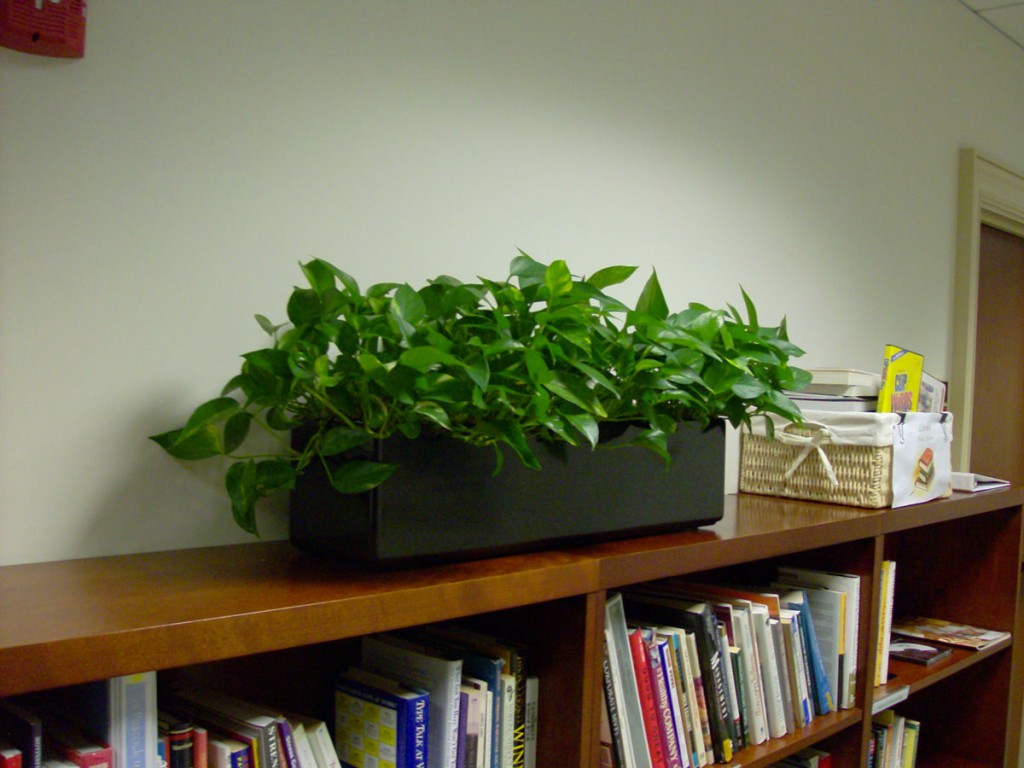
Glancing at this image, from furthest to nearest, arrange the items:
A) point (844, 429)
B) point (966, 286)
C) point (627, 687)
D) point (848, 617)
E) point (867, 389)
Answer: point (966, 286)
point (867, 389)
point (844, 429)
point (848, 617)
point (627, 687)

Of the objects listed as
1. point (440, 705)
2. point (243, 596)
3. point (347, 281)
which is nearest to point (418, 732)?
point (440, 705)

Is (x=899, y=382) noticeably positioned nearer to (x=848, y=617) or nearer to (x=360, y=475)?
(x=848, y=617)

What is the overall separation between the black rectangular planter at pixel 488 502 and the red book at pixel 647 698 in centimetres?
13

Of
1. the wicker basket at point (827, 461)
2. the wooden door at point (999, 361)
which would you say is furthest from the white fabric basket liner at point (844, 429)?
the wooden door at point (999, 361)

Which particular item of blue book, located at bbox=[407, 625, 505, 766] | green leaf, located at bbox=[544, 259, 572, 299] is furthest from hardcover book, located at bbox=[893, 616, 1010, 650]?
green leaf, located at bbox=[544, 259, 572, 299]

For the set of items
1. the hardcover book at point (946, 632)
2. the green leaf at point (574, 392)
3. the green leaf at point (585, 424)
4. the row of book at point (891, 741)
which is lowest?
the row of book at point (891, 741)

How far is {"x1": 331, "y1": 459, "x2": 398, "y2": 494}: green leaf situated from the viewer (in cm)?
83

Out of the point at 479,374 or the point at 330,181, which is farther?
the point at 330,181

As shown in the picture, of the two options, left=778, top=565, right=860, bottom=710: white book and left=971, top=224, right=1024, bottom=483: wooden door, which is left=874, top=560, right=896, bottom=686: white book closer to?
left=778, top=565, right=860, bottom=710: white book

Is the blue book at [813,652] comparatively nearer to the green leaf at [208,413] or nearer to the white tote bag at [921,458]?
the white tote bag at [921,458]

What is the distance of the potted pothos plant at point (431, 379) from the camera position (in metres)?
0.84

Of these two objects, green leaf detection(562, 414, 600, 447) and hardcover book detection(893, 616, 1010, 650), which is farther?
hardcover book detection(893, 616, 1010, 650)

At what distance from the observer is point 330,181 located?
1151mm

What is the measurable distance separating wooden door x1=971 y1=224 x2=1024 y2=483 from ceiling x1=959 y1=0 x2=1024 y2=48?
0.58m
